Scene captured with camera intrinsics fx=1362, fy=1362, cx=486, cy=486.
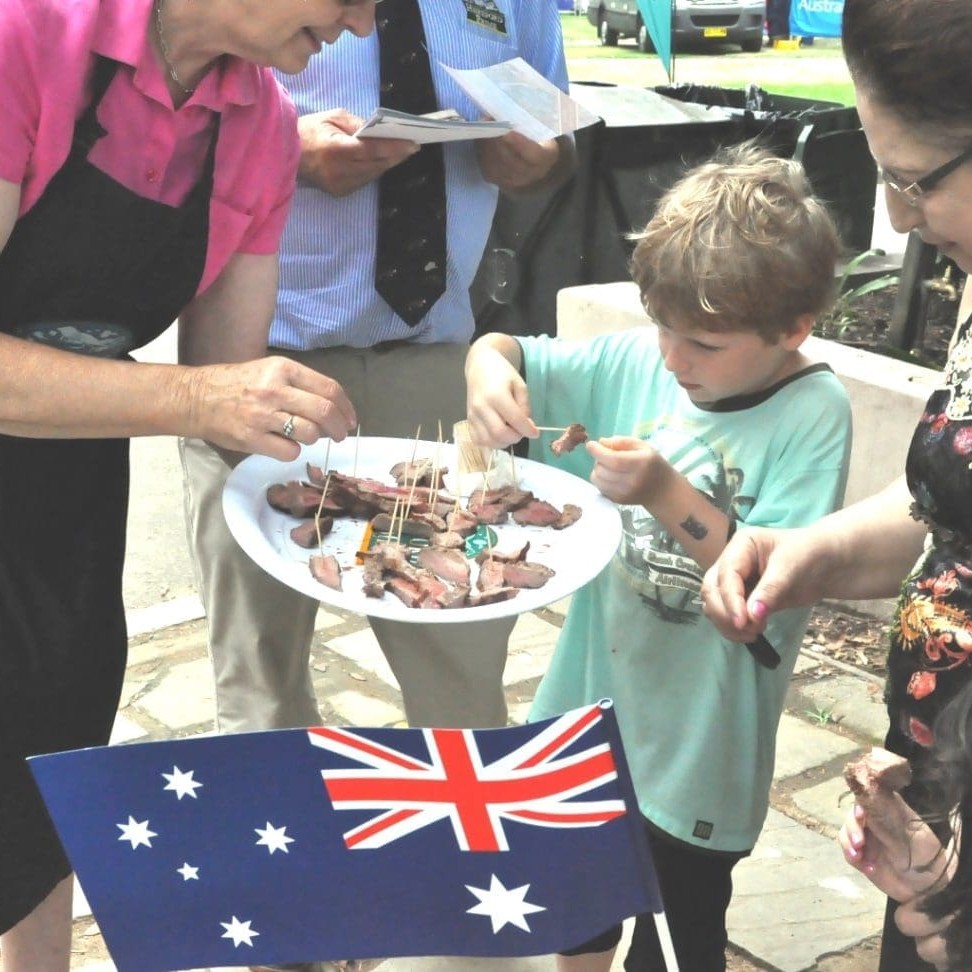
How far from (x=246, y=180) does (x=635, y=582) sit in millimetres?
1008

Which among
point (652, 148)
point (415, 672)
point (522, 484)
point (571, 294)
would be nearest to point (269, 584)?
point (415, 672)

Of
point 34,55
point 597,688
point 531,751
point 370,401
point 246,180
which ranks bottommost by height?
point 597,688

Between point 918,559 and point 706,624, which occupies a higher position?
point 918,559

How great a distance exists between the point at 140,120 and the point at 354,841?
3.96 ft

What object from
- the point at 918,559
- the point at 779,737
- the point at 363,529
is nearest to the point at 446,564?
the point at 363,529

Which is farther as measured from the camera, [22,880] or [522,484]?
[522,484]

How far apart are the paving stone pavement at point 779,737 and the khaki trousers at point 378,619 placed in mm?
647

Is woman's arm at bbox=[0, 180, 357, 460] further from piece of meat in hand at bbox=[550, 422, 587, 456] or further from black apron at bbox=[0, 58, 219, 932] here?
piece of meat in hand at bbox=[550, 422, 587, 456]

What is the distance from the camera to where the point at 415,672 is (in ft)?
10.1

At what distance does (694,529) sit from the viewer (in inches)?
89.7

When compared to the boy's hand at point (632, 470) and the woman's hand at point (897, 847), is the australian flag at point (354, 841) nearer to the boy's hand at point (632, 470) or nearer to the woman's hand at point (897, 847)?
the woman's hand at point (897, 847)

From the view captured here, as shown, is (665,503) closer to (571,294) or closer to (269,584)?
(269,584)

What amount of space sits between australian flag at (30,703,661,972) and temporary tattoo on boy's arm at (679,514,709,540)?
629mm

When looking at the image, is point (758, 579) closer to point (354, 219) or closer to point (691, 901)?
point (691, 901)
